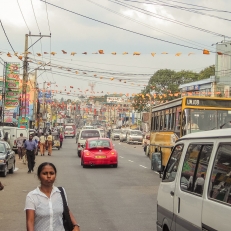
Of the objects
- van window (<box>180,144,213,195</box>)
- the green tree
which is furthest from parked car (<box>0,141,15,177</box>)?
the green tree

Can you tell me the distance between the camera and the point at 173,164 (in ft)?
26.1

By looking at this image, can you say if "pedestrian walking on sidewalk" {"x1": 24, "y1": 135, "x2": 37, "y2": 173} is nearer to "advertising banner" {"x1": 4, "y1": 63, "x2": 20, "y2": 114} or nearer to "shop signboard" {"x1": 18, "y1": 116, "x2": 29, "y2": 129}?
"advertising banner" {"x1": 4, "y1": 63, "x2": 20, "y2": 114}

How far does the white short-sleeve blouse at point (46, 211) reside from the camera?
5.58 m

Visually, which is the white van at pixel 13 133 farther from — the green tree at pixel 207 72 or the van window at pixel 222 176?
the green tree at pixel 207 72

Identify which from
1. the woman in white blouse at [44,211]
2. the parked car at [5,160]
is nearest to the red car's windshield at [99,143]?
the parked car at [5,160]

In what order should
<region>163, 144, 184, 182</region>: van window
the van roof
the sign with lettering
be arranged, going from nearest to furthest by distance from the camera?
the van roof, <region>163, 144, 184, 182</region>: van window, the sign with lettering

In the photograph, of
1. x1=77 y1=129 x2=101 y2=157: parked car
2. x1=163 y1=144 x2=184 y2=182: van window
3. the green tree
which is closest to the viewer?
x1=163 y1=144 x2=184 y2=182: van window

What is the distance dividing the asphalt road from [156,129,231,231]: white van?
3.48 meters

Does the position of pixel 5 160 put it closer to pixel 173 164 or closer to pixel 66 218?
pixel 173 164

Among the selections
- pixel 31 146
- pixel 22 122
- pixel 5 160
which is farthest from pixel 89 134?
pixel 5 160

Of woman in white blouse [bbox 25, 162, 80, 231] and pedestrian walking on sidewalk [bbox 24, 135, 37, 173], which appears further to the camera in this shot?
pedestrian walking on sidewalk [bbox 24, 135, 37, 173]

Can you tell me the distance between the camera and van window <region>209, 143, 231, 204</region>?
5.49m

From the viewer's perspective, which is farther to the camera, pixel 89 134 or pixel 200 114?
pixel 89 134

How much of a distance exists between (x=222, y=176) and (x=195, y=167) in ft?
3.14
